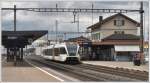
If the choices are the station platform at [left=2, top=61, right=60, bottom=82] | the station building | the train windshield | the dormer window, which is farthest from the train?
the dormer window

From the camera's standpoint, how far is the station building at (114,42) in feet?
184

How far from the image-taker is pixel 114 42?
59.2 m

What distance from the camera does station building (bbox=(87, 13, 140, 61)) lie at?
56.0 metres

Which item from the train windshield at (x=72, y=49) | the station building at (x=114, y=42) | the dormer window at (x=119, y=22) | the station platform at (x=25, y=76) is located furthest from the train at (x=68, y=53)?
the dormer window at (x=119, y=22)

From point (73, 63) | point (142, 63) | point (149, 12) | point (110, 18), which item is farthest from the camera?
point (110, 18)

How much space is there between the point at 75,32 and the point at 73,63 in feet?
55.7

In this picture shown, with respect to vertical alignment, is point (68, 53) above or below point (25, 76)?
above

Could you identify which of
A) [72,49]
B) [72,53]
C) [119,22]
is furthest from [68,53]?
[119,22]

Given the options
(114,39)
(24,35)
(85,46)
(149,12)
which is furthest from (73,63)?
(149,12)

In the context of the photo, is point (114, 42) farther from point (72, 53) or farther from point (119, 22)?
point (72, 53)

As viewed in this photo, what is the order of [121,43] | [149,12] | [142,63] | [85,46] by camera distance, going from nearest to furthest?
[149,12]
[142,63]
[85,46]
[121,43]

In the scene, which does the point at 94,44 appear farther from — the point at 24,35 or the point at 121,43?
the point at 24,35

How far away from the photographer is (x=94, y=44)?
56.0 metres

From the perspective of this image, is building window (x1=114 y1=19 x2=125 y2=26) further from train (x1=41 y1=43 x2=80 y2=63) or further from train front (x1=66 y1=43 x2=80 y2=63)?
train front (x1=66 y1=43 x2=80 y2=63)
